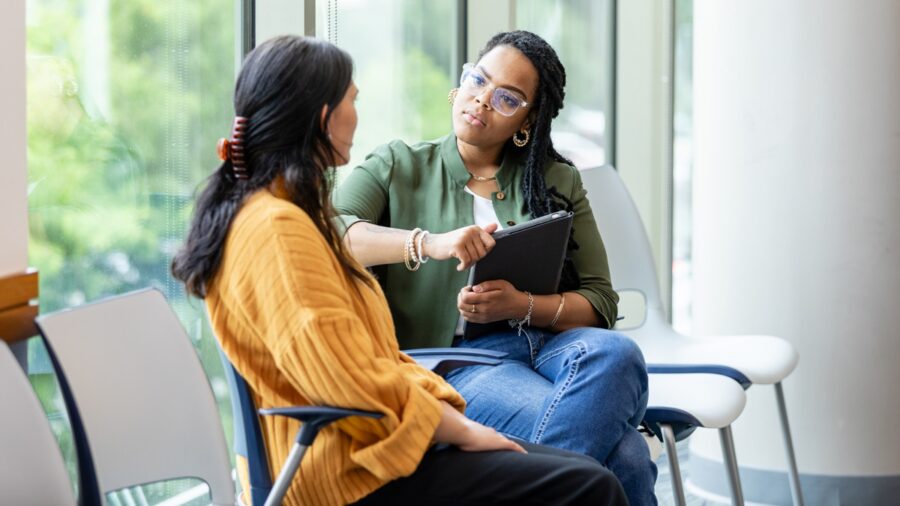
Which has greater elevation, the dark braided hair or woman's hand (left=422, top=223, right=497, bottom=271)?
the dark braided hair

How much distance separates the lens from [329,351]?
5.17ft

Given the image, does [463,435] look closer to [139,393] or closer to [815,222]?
[139,393]

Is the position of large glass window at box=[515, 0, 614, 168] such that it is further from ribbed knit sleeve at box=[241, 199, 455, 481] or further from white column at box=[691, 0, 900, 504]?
ribbed knit sleeve at box=[241, 199, 455, 481]

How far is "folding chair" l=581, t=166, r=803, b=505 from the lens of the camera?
3045mm

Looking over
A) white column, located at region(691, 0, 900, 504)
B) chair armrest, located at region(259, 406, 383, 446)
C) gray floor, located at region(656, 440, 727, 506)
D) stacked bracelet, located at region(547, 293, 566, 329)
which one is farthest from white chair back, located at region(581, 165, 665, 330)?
chair armrest, located at region(259, 406, 383, 446)

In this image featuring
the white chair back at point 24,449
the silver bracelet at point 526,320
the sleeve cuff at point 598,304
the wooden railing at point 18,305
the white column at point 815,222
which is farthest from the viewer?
the white column at point 815,222

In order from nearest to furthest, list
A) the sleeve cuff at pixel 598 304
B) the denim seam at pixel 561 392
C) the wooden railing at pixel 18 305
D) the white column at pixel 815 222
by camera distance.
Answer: the wooden railing at pixel 18 305, the denim seam at pixel 561 392, the sleeve cuff at pixel 598 304, the white column at pixel 815 222

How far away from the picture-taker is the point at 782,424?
3242 millimetres

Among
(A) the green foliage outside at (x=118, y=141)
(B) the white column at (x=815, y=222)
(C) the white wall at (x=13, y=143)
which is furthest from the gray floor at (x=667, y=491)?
(C) the white wall at (x=13, y=143)

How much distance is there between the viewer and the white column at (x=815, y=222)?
3.41 meters

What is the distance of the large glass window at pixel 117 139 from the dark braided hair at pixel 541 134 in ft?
2.19

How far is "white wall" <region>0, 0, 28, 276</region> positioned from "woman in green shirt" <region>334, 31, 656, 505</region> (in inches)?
23.1

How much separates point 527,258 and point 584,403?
341mm

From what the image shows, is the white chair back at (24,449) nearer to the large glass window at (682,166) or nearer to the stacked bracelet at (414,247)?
the stacked bracelet at (414,247)
